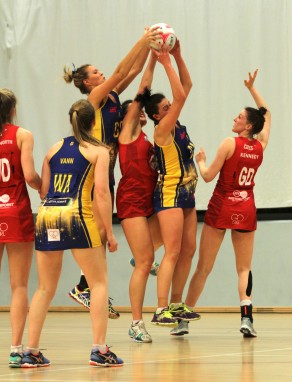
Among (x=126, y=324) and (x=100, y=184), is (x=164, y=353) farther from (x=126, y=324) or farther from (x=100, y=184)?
(x=126, y=324)

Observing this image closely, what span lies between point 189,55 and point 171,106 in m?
4.19

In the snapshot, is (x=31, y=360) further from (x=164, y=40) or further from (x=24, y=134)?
(x=164, y=40)

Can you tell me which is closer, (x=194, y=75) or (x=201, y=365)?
(x=201, y=365)

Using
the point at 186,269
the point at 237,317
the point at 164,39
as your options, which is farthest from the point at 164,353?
the point at 237,317

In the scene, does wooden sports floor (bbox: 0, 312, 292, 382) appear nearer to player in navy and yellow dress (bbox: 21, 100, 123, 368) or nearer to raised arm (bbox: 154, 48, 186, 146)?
player in navy and yellow dress (bbox: 21, 100, 123, 368)

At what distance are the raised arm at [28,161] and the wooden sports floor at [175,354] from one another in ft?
3.51

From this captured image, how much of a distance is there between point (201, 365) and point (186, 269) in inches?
81.6

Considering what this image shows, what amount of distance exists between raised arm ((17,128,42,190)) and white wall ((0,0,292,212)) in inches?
212

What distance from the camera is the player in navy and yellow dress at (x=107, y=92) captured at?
6.71m

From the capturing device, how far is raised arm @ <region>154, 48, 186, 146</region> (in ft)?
21.7

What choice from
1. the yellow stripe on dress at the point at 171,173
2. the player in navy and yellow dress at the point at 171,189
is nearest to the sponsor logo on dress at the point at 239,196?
A: the player in navy and yellow dress at the point at 171,189

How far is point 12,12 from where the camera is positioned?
11.8 metres

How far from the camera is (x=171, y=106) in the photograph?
267 inches

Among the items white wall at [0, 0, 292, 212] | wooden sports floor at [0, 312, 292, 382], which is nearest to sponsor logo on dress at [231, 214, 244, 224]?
wooden sports floor at [0, 312, 292, 382]
